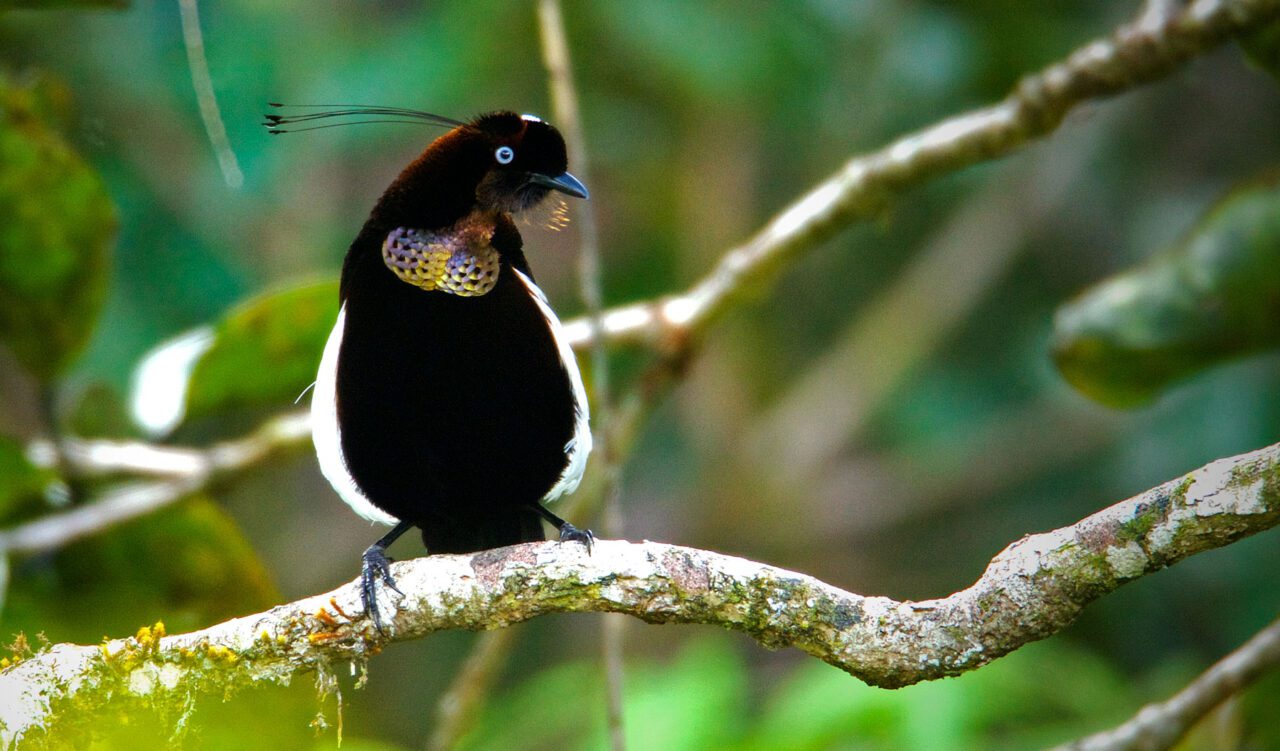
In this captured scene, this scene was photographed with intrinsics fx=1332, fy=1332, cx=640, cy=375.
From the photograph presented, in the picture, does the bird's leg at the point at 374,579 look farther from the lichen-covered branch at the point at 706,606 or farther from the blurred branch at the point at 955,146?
the blurred branch at the point at 955,146

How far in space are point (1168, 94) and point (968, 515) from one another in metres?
2.46

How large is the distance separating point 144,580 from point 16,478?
43 centimetres

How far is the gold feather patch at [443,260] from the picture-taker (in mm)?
2637

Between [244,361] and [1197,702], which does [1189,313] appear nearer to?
[1197,702]

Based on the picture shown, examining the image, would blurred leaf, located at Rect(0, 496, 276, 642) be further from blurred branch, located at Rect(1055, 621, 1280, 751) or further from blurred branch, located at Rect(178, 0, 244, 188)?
blurred branch, located at Rect(1055, 621, 1280, 751)

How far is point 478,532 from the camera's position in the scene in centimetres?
294

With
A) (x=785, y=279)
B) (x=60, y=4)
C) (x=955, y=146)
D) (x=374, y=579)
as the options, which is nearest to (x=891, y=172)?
(x=955, y=146)

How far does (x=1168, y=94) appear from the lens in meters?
6.79

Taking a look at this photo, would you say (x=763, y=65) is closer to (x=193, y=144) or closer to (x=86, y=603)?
(x=193, y=144)

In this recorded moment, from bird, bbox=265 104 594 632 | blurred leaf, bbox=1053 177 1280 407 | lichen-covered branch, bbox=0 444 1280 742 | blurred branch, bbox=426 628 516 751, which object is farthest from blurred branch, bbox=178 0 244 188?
blurred leaf, bbox=1053 177 1280 407

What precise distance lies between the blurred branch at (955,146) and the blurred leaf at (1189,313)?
0.40 metres

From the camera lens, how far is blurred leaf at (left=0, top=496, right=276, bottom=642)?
133 inches

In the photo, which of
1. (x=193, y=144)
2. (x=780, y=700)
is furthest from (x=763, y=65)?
(x=193, y=144)

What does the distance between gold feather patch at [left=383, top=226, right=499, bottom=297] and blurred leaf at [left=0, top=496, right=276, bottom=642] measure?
119 centimetres
